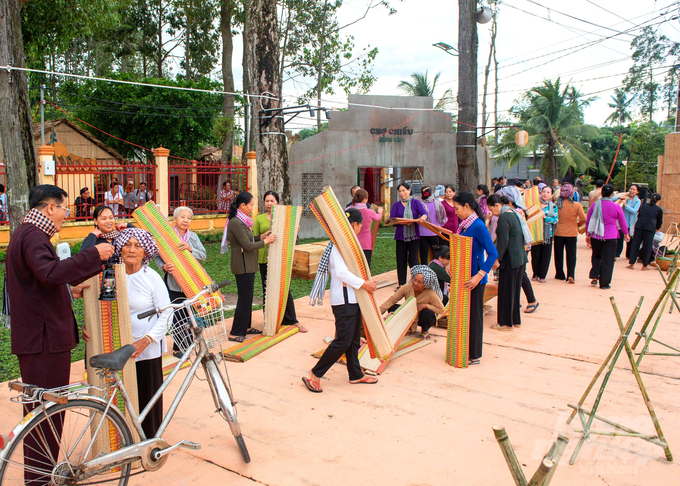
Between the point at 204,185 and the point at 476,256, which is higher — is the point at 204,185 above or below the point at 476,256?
above

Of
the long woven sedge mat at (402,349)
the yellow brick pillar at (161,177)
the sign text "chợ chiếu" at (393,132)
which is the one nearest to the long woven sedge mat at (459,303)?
the long woven sedge mat at (402,349)

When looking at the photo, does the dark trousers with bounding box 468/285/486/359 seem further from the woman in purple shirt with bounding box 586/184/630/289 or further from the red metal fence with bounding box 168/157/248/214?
the red metal fence with bounding box 168/157/248/214

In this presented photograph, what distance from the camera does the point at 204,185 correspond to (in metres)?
14.2

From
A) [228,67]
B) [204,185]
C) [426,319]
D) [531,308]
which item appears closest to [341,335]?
[426,319]

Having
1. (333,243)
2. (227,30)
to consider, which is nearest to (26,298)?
(333,243)

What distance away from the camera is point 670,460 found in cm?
345

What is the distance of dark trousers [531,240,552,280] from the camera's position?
948 cm

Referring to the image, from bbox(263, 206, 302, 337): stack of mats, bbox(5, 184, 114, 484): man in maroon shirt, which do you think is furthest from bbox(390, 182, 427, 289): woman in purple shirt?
bbox(5, 184, 114, 484): man in maroon shirt

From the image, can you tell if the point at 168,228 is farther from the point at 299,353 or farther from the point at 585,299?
the point at 585,299

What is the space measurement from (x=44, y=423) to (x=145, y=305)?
2.91 ft

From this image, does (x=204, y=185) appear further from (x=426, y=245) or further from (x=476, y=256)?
(x=476, y=256)

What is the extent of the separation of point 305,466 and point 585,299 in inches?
248

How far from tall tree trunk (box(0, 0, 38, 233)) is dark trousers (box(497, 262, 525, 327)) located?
6247 millimetres

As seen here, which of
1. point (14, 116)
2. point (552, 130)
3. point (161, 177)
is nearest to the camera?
point (14, 116)
